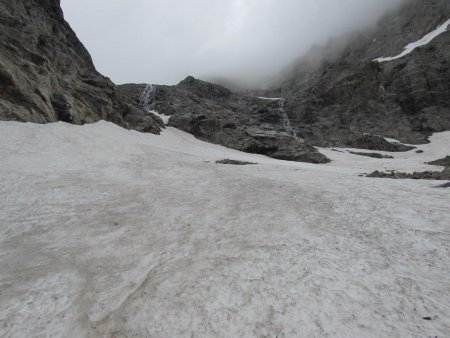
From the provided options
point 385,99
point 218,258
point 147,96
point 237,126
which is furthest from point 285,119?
point 218,258

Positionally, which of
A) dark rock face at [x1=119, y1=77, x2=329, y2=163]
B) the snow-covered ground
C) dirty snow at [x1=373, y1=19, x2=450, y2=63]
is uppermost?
dirty snow at [x1=373, y1=19, x2=450, y2=63]

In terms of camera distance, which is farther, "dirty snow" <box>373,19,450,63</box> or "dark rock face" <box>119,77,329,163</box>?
"dirty snow" <box>373,19,450,63</box>

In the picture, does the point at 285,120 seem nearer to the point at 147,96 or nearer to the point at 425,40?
the point at 147,96

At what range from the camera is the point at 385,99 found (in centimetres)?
7312

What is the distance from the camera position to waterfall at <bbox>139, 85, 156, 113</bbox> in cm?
7490

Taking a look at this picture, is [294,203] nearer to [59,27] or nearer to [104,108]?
[104,108]

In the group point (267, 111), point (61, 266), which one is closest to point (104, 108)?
point (61, 266)

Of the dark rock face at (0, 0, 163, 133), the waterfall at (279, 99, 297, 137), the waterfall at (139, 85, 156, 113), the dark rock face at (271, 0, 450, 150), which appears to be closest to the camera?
the dark rock face at (0, 0, 163, 133)

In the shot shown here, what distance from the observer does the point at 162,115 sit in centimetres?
6631

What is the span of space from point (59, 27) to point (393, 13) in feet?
A: 405

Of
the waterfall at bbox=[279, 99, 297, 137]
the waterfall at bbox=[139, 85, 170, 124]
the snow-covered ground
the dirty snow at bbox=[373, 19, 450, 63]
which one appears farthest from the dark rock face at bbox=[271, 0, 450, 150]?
the snow-covered ground

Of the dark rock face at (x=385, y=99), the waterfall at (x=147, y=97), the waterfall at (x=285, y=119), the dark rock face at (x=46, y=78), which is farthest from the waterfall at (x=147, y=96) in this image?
the dark rock face at (x=385, y=99)

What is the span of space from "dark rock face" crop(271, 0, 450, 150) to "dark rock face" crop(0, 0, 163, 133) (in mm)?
43053

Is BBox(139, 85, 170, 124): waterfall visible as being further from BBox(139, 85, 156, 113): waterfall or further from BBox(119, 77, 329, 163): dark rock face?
BBox(119, 77, 329, 163): dark rock face
